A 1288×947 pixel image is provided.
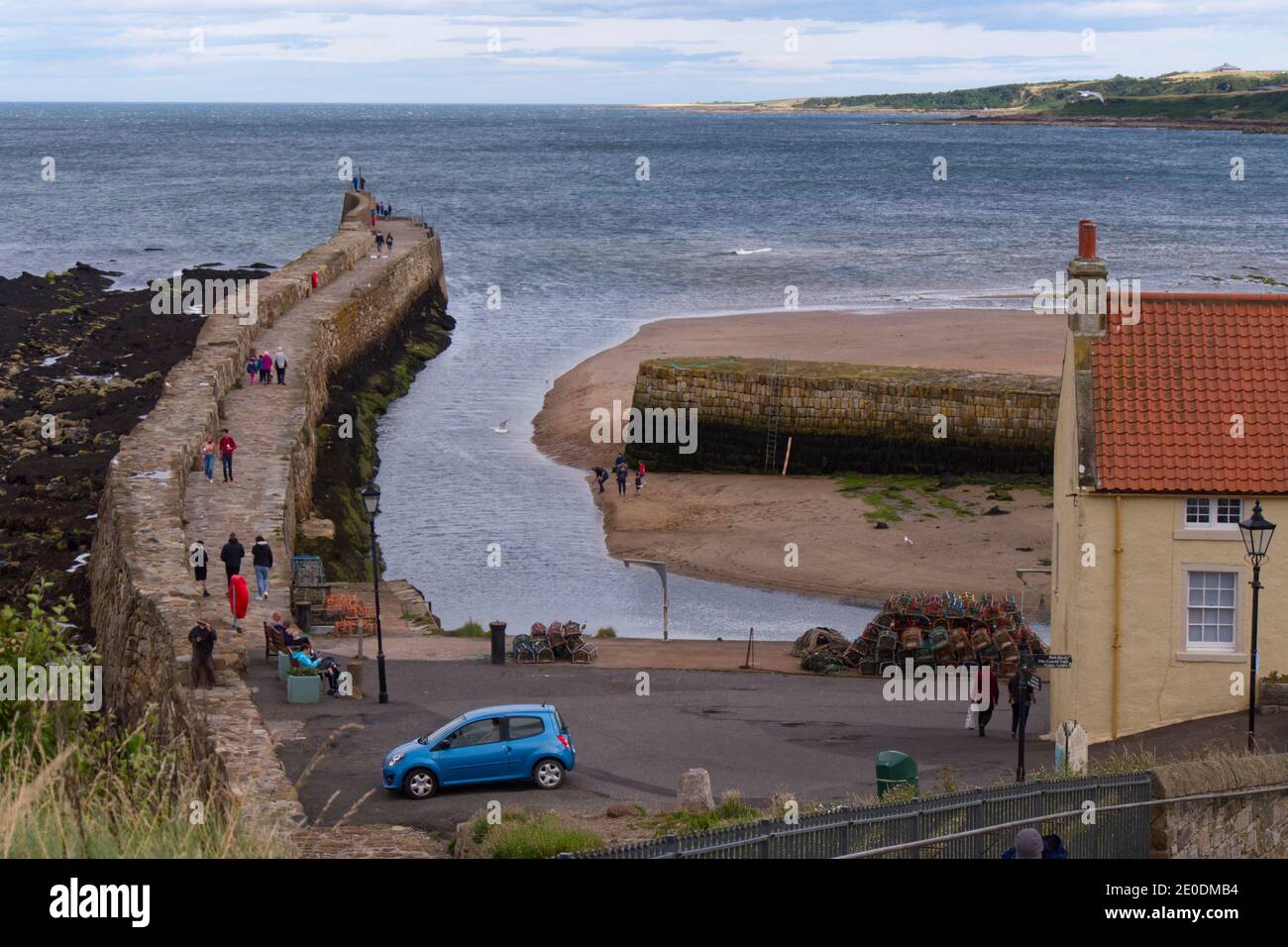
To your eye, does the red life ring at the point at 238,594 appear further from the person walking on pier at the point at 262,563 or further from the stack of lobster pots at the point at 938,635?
the stack of lobster pots at the point at 938,635

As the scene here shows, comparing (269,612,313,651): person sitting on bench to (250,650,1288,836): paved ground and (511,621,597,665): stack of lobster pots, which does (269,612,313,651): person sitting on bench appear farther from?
(511,621,597,665): stack of lobster pots

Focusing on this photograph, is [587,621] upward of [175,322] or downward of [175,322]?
downward

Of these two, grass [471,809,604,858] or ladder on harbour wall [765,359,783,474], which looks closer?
grass [471,809,604,858]

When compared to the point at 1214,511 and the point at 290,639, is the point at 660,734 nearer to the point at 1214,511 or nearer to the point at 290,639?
the point at 290,639

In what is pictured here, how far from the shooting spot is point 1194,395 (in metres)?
20.9

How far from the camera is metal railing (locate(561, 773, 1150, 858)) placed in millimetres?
10875

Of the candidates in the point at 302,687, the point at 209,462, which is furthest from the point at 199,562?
the point at 209,462

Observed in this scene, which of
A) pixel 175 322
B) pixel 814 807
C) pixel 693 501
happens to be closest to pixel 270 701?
pixel 814 807

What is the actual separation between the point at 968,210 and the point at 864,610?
3694 inches

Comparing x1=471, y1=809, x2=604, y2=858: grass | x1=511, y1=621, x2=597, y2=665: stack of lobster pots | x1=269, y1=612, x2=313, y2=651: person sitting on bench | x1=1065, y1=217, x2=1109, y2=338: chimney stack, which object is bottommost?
x1=511, y1=621, x2=597, y2=665: stack of lobster pots

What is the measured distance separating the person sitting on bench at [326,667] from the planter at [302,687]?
32 centimetres

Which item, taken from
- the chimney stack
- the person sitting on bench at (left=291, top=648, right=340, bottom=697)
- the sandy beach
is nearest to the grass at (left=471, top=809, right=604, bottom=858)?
the person sitting on bench at (left=291, top=648, right=340, bottom=697)

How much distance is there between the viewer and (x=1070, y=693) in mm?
20297

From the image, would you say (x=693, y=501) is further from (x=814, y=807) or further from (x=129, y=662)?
(x=814, y=807)
